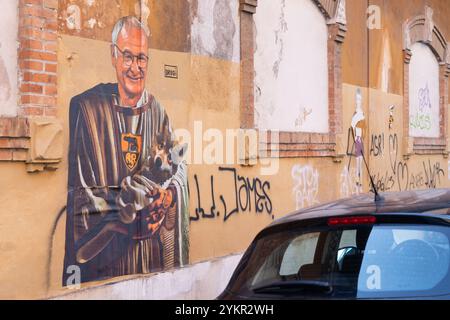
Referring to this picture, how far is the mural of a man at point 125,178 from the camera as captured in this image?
6871mm

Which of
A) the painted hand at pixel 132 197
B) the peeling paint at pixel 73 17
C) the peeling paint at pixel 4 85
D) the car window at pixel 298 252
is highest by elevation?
the peeling paint at pixel 73 17

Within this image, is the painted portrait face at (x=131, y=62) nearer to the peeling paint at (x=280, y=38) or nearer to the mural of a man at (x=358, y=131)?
the peeling paint at (x=280, y=38)

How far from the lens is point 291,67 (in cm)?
1098

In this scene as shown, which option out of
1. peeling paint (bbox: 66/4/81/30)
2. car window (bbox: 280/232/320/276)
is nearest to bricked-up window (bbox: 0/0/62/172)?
peeling paint (bbox: 66/4/81/30)

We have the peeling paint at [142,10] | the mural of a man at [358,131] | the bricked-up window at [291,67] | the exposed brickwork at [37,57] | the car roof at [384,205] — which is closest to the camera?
the car roof at [384,205]

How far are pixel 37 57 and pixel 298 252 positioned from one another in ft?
9.57

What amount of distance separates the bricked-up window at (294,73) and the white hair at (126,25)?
2.01 meters

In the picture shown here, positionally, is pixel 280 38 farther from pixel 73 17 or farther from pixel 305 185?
pixel 73 17

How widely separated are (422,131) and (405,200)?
42.3ft

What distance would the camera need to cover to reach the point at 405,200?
181 inches

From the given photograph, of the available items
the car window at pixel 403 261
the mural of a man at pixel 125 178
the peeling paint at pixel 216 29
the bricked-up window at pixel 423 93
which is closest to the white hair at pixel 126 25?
the mural of a man at pixel 125 178

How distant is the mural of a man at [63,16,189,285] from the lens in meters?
6.87

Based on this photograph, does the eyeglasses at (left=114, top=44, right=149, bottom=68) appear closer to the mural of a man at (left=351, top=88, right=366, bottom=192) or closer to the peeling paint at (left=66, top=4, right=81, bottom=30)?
the peeling paint at (left=66, top=4, right=81, bottom=30)

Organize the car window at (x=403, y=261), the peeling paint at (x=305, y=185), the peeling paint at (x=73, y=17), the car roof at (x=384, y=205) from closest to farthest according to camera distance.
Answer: the car window at (x=403, y=261) → the car roof at (x=384, y=205) → the peeling paint at (x=73, y=17) → the peeling paint at (x=305, y=185)
